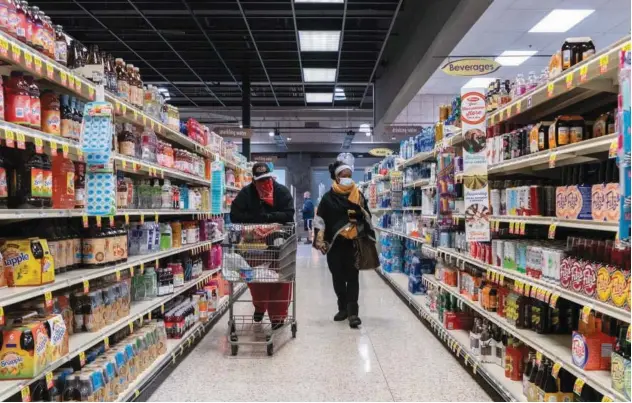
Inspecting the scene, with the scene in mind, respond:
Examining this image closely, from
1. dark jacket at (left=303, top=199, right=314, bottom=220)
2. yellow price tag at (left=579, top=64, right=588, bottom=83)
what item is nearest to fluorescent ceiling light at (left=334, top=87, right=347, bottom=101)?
dark jacket at (left=303, top=199, right=314, bottom=220)

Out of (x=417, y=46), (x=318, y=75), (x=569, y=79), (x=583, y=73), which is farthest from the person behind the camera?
(x=318, y=75)

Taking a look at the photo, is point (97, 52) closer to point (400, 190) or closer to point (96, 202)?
point (96, 202)

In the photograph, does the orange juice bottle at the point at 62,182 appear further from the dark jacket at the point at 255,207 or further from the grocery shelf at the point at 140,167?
the dark jacket at the point at 255,207

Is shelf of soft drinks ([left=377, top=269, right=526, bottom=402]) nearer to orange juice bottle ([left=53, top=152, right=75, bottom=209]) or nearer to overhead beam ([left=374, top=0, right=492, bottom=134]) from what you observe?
orange juice bottle ([left=53, top=152, right=75, bottom=209])

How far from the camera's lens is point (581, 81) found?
102 inches

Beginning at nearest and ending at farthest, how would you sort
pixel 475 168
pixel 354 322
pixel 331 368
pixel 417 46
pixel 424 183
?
pixel 475 168 < pixel 331 368 < pixel 354 322 < pixel 424 183 < pixel 417 46

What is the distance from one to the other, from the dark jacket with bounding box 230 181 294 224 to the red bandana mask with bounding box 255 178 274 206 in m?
0.04

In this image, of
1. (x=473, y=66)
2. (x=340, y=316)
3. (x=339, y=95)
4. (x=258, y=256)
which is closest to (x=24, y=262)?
(x=258, y=256)

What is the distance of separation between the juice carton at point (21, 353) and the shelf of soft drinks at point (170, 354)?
0.84 m

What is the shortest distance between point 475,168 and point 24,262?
2.96 metres

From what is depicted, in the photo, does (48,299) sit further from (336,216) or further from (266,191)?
(336,216)

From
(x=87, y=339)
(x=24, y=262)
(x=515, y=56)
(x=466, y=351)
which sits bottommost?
(x=466, y=351)

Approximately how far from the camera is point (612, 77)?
2.68 m

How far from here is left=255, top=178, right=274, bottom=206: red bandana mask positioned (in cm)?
538
